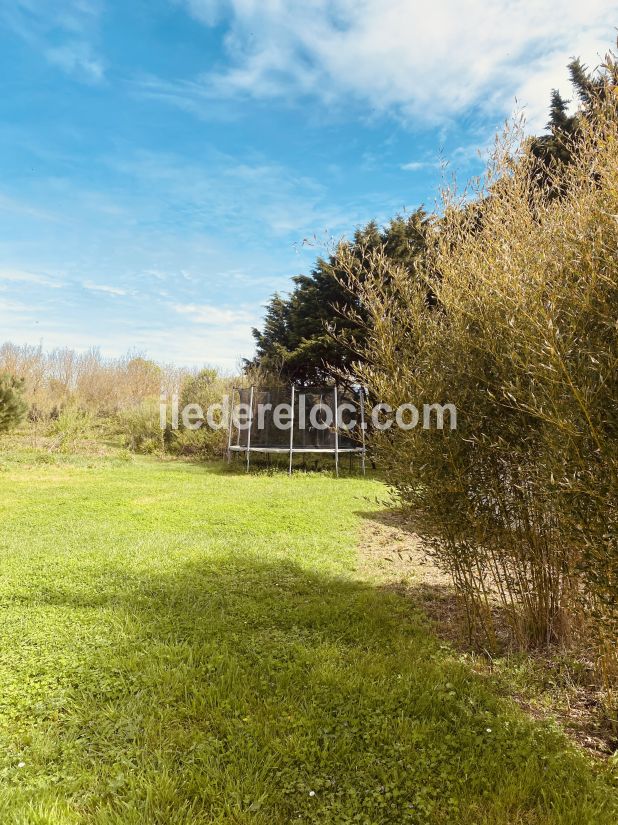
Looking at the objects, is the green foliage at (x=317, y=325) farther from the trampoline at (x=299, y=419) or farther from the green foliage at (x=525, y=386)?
the green foliage at (x=525, y=386)

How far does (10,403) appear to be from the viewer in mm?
13016

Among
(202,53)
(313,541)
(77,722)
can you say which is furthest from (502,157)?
(202,53)

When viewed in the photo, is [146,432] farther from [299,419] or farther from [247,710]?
[247,710]

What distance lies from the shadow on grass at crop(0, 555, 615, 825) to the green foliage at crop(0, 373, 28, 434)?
1155cm

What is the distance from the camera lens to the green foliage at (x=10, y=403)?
12.9 m

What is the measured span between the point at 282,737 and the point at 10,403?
13673mm

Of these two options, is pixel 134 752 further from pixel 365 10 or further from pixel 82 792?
pixel 365 10

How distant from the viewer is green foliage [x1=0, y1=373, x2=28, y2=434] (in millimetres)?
12891

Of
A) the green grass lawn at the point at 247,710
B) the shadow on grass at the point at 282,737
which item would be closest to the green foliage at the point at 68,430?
the green grass lawn at the point at 247,710

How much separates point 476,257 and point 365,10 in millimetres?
3553

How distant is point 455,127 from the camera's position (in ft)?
14.2

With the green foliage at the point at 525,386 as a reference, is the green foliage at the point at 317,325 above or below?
above

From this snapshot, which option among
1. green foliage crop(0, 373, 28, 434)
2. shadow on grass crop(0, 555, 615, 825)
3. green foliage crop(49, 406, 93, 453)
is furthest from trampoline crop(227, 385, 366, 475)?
shadow on grass crop(0, 555, 615, 825)

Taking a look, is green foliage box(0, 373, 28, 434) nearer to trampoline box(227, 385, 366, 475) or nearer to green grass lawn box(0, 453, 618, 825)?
trampoline box(227, 385, 366, 475)
